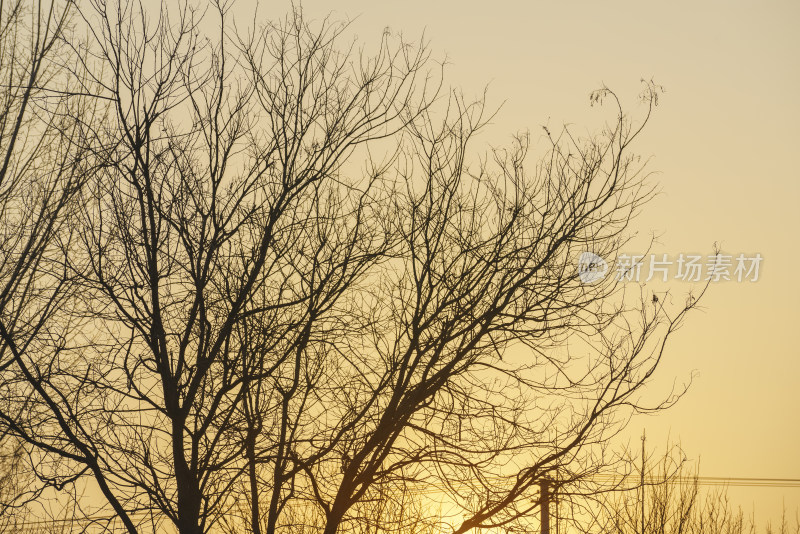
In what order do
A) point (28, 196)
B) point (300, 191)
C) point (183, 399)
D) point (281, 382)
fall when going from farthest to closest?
point (28, 196) → point (281, 382) → point (300, 191) → point (183, 399)

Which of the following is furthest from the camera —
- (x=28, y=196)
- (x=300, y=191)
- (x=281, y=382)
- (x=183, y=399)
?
(x=28, y=196)

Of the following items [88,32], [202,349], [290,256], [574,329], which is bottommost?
[202,349]

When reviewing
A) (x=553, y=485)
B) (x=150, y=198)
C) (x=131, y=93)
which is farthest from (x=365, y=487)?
(x=131, y=93)

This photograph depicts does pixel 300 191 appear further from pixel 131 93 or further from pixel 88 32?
pixel 88 32

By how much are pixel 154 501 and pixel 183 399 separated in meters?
0.70

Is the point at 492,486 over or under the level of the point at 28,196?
under

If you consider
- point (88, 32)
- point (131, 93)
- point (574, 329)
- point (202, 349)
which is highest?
point (88, 32)

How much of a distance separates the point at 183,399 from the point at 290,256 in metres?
1.32

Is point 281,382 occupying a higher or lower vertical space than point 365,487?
higher

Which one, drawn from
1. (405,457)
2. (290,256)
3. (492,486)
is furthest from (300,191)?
(492,486)

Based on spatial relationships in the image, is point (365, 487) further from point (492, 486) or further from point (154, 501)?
point (154, 501)

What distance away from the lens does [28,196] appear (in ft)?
31.4

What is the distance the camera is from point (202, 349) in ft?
20.6

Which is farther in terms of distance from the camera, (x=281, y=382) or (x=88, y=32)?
(x=281, y=382)
